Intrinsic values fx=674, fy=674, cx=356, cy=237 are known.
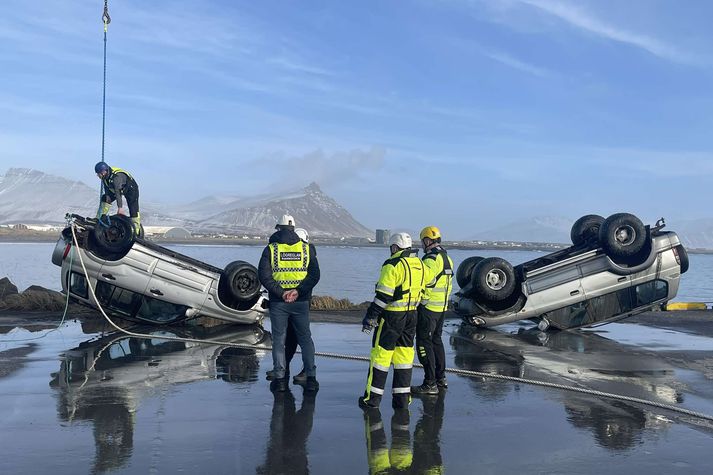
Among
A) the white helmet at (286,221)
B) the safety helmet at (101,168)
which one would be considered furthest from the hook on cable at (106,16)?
the white helmet at (286,221)

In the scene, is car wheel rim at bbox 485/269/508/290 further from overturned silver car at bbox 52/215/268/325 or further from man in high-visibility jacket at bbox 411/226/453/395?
man in high-visibility jacket at bbox 411/226/453/395

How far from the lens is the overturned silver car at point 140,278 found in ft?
38.7

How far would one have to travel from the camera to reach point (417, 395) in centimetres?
731

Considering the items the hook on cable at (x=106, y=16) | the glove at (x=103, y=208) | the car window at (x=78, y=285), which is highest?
the hook on cable at (x=106, y=16)

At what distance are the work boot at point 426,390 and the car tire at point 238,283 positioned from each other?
558 centimetres

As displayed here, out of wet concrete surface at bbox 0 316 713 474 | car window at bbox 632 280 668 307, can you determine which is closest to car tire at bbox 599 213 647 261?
car window at bbox 632 280 668 307

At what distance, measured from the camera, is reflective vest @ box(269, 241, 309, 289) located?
7.50 metres

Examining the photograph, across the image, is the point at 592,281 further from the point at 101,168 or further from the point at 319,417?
the point at 101,168

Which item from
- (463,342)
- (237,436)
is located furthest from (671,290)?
(237,436)

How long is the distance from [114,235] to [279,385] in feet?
19.7

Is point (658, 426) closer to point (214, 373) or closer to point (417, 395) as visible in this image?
point (417, 395)

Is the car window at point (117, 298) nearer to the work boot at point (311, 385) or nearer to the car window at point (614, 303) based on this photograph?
the work boot at point (311, 385)

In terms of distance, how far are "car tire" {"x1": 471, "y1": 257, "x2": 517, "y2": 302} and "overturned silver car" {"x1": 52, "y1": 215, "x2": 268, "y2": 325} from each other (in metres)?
4.15

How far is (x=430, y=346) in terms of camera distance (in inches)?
296
